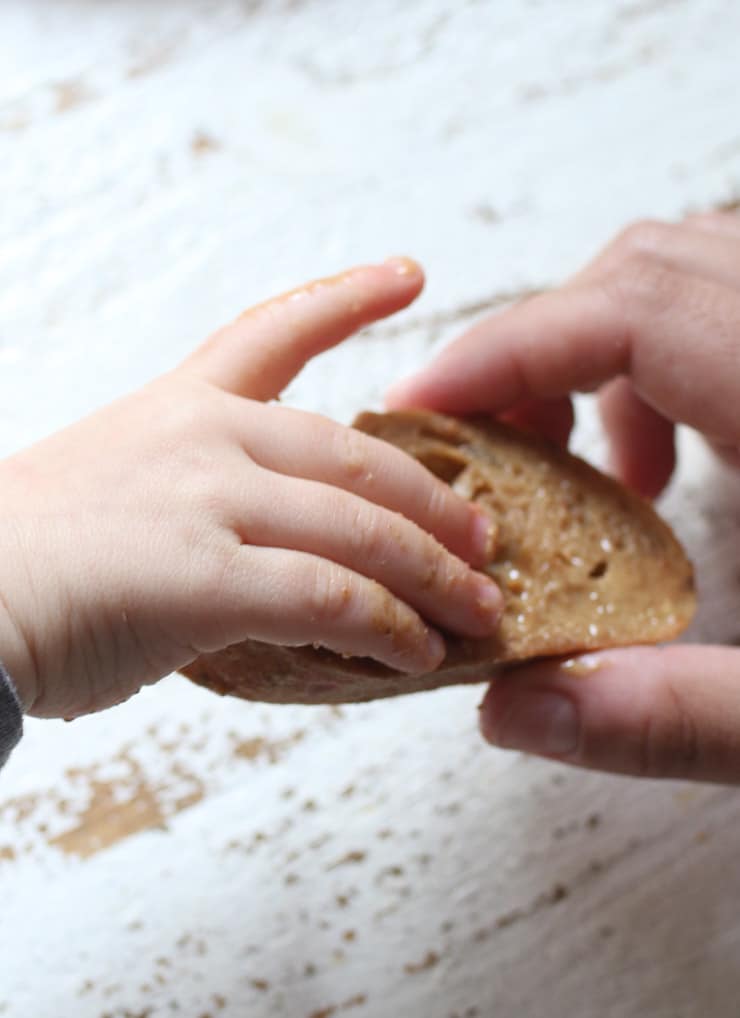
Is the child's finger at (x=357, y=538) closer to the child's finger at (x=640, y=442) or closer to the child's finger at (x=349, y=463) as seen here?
the child's finger at (x=349, y=463)

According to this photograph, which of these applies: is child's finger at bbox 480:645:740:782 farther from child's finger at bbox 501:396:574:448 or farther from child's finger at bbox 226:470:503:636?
child's finger at bbox 501:396:574:448

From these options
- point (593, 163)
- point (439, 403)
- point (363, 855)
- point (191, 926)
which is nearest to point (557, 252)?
point (593, 163)

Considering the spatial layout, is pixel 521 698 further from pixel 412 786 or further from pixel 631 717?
pixel 412 786

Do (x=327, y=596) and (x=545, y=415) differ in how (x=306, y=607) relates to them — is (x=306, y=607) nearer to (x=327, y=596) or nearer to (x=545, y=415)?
(x=327, y=596)

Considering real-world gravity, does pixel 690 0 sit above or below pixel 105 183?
above

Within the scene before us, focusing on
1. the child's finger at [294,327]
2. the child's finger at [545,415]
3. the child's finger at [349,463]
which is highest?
the child's finger at [294,327]

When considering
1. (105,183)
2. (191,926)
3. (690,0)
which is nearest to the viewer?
(191,926)

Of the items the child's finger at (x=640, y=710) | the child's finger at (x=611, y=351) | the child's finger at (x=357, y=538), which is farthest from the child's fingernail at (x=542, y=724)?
the child's finger at (x=611, y=351)
